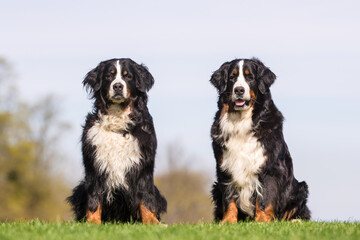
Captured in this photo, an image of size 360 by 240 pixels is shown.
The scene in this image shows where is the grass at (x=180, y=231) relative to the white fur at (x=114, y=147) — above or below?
below

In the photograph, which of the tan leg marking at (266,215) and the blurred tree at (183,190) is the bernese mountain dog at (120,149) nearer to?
the tan leg marking at (266,215)

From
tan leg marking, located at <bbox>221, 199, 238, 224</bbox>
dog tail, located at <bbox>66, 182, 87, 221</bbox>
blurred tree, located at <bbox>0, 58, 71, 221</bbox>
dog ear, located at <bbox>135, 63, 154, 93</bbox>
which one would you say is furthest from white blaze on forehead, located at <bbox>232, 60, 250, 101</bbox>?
blurred tree, located at <bbox>0, 58, 71, 221</bbox>

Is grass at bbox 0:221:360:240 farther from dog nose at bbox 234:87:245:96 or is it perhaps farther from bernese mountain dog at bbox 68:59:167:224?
dog nose at bbox 234:87:245:96

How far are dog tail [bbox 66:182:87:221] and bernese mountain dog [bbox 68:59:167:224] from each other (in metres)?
0.25

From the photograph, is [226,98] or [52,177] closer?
[226,98]

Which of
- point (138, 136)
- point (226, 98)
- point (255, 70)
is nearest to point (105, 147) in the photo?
point (138, 136)

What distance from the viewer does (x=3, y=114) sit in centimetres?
3002

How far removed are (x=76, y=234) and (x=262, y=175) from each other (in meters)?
3.17

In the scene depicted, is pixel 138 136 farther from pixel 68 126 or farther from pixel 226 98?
pixel 68 126

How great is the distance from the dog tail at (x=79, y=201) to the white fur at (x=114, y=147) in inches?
22.3

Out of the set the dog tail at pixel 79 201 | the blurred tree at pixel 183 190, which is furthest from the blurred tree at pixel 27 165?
the dog tail at pixel 79 201

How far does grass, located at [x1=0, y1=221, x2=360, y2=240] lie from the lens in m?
6.80

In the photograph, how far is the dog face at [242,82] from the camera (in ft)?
28.8

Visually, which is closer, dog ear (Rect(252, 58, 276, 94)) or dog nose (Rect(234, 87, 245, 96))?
dog nose (Rect(234, 87, 245, 96))
